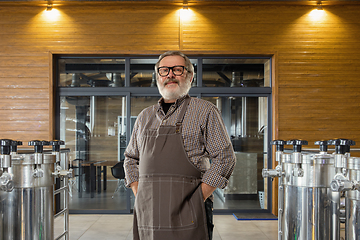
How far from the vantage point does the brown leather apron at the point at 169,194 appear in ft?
4.90

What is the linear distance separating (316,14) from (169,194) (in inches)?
176

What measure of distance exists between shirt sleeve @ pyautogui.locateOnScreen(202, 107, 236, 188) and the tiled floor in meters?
2.46

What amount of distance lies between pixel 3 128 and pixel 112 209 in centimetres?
214

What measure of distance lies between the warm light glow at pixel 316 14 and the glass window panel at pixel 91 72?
10.3ft

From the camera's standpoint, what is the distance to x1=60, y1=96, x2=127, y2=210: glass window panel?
16.1ft

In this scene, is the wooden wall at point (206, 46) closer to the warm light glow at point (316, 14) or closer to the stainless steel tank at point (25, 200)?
the warm light glow at point (316, 14)

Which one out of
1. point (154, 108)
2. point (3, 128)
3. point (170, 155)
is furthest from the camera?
point (3, 128)

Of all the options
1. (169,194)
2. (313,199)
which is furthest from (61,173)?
(313,199)

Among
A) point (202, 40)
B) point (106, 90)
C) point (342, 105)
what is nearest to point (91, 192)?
point (106, 90)

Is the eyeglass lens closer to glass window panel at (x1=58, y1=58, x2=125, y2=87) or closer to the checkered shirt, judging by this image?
the checkered shirt

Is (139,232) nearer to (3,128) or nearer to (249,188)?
(249,188)

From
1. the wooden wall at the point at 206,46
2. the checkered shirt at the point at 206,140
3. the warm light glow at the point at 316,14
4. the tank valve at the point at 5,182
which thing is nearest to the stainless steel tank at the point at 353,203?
the checkered shirt at the point at 206,140

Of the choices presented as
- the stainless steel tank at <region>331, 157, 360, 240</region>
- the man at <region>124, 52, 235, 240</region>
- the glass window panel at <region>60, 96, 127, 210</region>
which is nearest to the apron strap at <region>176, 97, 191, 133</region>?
the man at <region>124, 52, 235, 240</region>

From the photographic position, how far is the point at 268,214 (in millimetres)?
4785
